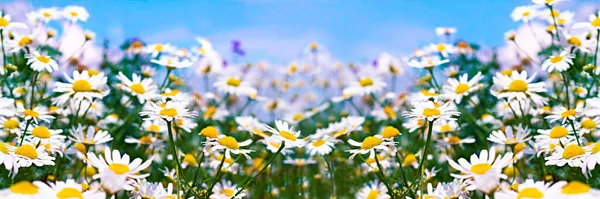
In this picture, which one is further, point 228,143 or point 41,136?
point 41,136

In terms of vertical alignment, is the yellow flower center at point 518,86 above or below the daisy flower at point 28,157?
above

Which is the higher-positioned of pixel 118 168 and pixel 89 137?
pixel 118 168

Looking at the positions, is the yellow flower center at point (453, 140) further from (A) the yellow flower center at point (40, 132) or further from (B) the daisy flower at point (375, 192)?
(A) the yellow flower center at point (40, 132)

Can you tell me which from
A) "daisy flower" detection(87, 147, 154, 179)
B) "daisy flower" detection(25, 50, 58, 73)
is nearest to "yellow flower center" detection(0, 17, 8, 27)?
"daisy flower" detection(25, 50, 58, 73)

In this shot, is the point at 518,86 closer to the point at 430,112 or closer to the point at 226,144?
the point at 430,112

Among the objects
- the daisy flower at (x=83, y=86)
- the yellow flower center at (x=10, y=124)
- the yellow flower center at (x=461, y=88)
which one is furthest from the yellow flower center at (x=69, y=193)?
the yellow flower center at (x=461, y=88)

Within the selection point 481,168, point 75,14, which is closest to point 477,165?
point 481,168
